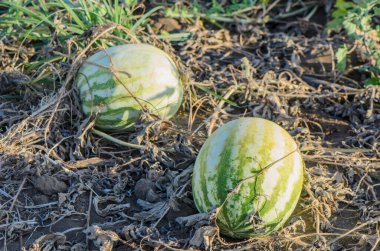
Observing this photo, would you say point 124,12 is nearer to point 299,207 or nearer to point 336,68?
point 336,68

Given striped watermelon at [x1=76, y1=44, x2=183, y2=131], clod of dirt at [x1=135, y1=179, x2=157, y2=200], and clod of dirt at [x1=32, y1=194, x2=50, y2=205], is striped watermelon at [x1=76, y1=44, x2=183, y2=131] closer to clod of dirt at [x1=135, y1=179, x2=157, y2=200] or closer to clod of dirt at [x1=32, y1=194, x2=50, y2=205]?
clod of dirt at [x1=135, y1=179, x2=157, y2=200]

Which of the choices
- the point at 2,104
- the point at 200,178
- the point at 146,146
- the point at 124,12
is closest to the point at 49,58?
the point at 2,104

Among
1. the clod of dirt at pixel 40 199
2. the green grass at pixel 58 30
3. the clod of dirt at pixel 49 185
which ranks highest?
the green grass at pixel 58 30

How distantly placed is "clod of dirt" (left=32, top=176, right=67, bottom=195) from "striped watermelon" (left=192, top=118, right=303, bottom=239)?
69 cm

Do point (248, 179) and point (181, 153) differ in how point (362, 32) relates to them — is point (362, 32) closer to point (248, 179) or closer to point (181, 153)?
point (181, 153)

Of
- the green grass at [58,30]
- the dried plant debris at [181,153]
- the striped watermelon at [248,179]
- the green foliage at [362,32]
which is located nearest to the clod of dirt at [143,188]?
the dried plant debris at [181,153]

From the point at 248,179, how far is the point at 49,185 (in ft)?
3.28

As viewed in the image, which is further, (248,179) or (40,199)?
(40,199)

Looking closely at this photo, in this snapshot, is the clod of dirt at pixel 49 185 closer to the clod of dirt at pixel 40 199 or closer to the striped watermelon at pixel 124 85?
the clod of dirt at pixel 40 199

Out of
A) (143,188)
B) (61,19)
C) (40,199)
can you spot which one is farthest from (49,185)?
(61,19)

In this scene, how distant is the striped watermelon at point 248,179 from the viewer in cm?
284

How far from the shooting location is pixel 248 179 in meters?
2.83

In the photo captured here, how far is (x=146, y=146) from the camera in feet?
11.5

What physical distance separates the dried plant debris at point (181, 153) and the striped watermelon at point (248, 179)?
2.9 inches
